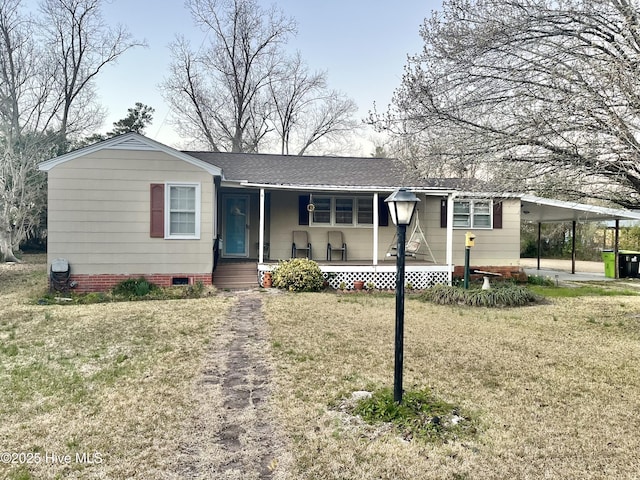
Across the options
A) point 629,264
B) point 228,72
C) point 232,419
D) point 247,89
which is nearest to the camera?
point 232,419

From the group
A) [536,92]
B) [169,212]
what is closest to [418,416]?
[536,92]

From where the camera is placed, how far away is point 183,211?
9797mm

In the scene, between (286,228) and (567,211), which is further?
(567,211)

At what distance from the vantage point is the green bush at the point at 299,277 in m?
10.2

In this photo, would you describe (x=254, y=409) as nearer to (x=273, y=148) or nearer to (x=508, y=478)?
(x=508, y=478)

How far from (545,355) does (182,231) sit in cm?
782

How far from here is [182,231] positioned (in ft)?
32.2

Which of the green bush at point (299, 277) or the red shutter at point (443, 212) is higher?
the red shutter at point (443, 212)

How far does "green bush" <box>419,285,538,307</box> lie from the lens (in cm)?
896

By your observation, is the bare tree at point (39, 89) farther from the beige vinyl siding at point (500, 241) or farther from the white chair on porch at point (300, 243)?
the beige vinyl siding at point (500, 241)

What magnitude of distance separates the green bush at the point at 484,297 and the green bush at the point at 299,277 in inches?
108

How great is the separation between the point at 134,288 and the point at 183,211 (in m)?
2.07

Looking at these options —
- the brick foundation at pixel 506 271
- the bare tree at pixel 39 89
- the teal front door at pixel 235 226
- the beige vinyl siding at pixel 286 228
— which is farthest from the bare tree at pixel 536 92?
the bare tree at pixel 39 89

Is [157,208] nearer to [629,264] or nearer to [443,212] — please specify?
[443,212]
